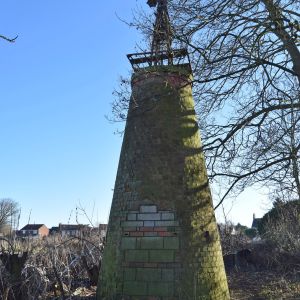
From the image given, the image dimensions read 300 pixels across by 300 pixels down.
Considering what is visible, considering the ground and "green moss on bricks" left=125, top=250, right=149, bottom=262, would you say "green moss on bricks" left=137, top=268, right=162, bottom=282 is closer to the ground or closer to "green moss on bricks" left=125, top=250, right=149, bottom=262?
"green moss on bricks" left=125, top=250, right=149, bottom=262

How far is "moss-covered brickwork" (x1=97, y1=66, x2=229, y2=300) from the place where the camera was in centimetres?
757

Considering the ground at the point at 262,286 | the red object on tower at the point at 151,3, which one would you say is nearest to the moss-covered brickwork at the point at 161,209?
Answer: the ground at the point at 262,286

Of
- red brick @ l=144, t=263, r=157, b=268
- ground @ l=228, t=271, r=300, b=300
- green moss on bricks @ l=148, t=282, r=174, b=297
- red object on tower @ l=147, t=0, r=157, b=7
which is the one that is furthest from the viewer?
red object on tower @ l=147, t=0, r=157, b=7

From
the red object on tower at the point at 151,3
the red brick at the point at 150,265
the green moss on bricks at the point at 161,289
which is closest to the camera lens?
the green moss on bricks at the point at 161,289

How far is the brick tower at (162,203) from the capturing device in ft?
24.8

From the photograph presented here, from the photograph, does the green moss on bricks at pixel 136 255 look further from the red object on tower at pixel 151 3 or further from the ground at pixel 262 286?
the red object on tower at pixel 151 3

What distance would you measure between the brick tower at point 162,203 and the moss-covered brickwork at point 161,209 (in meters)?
0.02

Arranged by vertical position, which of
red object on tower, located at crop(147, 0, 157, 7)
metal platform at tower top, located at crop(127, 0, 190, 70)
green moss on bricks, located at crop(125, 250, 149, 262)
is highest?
red object on tower, located at crop(147, 0, 157, 7)

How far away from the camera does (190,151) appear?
849cm

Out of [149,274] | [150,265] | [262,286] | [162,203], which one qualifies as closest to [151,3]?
[162,203]

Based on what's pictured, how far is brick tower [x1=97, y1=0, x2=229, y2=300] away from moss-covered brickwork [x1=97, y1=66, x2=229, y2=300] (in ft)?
0.05

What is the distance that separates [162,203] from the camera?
7875 mm

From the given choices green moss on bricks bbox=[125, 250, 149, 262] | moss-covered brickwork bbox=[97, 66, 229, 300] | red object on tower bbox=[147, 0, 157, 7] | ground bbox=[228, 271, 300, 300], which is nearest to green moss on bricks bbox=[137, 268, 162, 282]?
moss-covered brickwork bbox=[97, 66, 229, 300]

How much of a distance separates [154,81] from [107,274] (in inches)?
152
